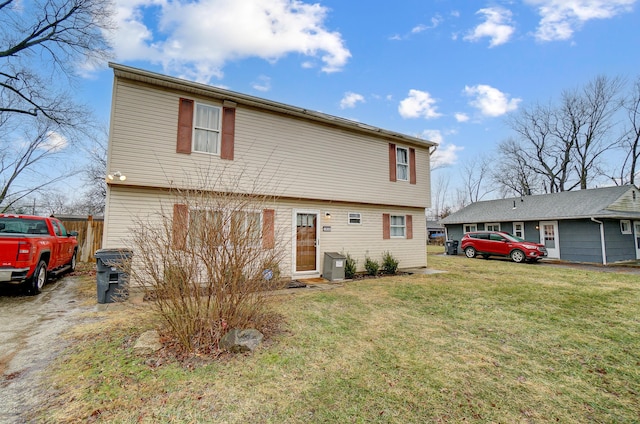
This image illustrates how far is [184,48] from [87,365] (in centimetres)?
1032

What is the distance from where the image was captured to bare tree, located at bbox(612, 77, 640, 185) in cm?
2300

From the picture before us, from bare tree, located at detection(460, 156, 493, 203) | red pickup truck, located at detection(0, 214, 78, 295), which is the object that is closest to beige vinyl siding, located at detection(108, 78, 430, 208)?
red pickup truck, located at detection(0, 214, 78, 295)

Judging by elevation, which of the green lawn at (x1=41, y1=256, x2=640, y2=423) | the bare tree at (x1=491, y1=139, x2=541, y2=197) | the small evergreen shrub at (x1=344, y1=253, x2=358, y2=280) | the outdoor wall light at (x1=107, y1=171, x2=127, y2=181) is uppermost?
the bare tree at (x1=491, y1=139, x2=541, y2=197)

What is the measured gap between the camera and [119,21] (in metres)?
13.3

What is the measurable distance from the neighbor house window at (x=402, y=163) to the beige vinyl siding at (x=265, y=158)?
31 centimetres

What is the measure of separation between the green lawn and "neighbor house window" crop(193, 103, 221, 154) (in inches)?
176

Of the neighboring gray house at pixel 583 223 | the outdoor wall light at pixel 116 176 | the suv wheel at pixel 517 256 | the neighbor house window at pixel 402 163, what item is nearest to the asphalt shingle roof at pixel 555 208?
the neighboring gray house at pixel 583 223

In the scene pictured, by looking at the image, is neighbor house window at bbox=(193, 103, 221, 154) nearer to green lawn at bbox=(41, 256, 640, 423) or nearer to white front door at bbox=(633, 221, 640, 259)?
green lawn at bbox=(41, 256, 640, 423)

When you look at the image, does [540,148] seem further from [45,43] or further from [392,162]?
[45,43]

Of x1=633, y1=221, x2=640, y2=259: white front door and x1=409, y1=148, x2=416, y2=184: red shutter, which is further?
x1=633, y1=221, x2=640, y2=259: white front door

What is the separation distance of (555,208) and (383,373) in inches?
729

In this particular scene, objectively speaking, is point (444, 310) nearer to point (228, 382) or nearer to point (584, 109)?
point (228, 382)

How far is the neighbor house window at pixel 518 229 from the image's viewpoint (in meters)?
17.5

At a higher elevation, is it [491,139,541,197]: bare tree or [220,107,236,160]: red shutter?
[491,139,541,197]: bare tree
